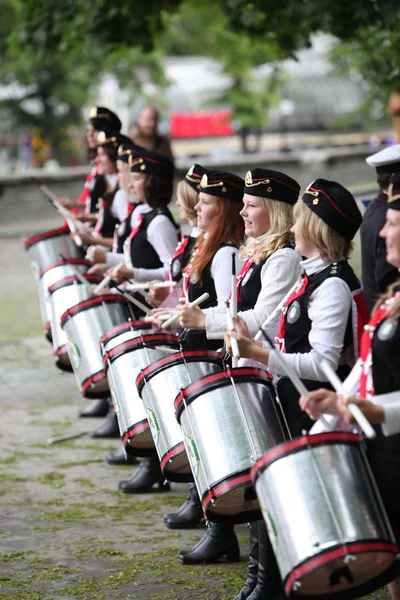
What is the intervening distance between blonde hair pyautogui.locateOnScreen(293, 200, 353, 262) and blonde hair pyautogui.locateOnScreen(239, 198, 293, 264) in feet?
1.66

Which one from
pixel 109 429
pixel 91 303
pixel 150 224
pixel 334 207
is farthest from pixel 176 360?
pixel 109 429

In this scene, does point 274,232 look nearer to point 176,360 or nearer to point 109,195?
point 176,360

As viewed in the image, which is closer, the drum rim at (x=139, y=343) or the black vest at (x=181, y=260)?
the drum rim at (x=139, y=343)

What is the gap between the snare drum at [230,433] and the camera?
3855mm

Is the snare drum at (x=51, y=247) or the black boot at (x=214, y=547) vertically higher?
the snare drum at (x=51, y=247)

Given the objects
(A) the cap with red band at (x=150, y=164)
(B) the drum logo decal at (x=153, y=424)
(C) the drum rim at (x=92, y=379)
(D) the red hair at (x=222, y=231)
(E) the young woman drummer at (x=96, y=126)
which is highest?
(E) the young woman drummer at (x=96, y=126)

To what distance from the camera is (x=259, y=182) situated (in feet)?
15.2

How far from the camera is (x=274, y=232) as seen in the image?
4637 millimetres

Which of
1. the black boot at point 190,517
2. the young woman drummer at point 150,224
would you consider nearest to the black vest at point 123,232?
the young woman drummer at point 150,224

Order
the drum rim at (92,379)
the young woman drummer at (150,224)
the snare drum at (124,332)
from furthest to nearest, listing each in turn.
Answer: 1. the young woman drummer at (150,224)
2. the drum rim at (92,379)
3. the snare drum at (124,332)

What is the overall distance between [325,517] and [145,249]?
3568 millimetres

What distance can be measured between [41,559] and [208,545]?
0.77 m

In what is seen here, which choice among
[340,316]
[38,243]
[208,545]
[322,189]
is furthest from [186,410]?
[38,243]

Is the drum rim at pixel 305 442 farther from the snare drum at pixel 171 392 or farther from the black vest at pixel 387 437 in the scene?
the snare drum at pixel 171 392
